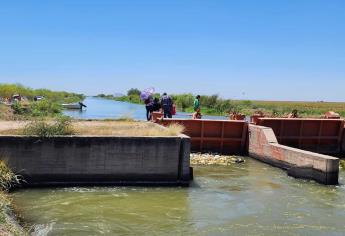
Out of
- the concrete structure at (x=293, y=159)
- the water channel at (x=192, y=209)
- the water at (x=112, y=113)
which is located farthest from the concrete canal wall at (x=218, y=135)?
the water channel at (x=192, y=209)

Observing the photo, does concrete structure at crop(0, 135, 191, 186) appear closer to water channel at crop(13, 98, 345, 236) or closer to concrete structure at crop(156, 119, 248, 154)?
water channel at crop(13, 98, 345, 236)

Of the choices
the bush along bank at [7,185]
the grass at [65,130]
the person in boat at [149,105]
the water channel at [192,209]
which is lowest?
the water channel at [192,209]

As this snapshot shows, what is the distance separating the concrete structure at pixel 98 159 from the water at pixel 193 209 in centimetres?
47

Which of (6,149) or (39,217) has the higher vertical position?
(6,149)

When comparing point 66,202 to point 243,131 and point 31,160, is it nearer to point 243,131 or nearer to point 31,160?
point 31,160

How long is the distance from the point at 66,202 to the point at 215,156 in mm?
10341

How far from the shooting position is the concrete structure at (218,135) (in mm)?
25023

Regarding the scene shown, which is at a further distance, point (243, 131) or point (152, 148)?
point (243, 131)

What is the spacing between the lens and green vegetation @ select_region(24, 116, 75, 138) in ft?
51.8

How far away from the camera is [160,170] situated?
16.4 m

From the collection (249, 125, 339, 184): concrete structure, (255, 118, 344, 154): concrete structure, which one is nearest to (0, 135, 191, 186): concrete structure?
(249, 125, 339, 184): concrete structure

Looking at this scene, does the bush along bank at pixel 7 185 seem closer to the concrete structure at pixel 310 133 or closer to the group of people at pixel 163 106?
the group of people at pixel 163 106

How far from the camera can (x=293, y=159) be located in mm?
19688

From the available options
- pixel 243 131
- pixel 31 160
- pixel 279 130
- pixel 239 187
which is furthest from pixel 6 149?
pixel 279 130
